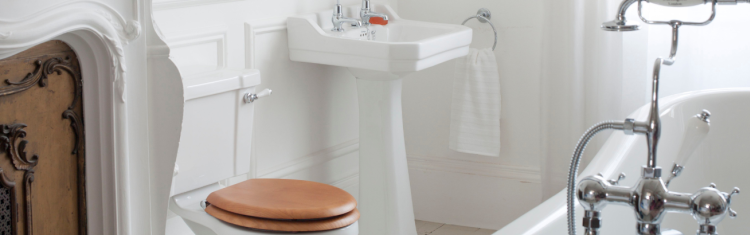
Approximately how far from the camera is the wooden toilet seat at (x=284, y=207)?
1.62 metres

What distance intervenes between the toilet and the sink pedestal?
0.61 m

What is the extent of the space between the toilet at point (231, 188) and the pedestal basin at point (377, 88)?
470 mm

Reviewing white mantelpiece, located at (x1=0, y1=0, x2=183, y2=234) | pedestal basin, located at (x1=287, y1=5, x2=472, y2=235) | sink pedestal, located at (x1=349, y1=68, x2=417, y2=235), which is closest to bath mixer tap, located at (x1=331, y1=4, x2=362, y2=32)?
pedestal basin, located at (x1=287, y1=5, x2=472, y2=235)

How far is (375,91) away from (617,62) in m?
0.87

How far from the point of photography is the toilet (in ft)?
5.37

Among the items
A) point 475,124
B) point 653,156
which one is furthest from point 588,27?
point 653,156

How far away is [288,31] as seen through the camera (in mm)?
2373

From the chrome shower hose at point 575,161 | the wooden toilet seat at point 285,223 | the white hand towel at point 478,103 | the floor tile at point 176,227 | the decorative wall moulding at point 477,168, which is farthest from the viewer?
the decorative wall moulding at point 477,168

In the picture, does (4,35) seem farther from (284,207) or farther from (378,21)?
(378,21)

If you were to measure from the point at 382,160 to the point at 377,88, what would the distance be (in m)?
0.25

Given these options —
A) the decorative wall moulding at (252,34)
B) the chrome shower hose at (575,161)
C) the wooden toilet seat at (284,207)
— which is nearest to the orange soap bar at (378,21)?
the decorative wall moulding at (252,34)

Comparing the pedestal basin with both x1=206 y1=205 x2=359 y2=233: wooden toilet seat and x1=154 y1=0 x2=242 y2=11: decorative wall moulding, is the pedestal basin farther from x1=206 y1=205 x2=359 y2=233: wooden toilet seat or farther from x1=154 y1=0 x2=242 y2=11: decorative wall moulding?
x1=206 y1=205 x2=359 y2=233: wooden toilet seat

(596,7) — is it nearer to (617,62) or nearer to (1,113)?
(617,62)

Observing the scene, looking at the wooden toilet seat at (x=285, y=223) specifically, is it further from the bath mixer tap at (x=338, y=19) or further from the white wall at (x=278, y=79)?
the bath mixer tap at (x=338, y=19)
